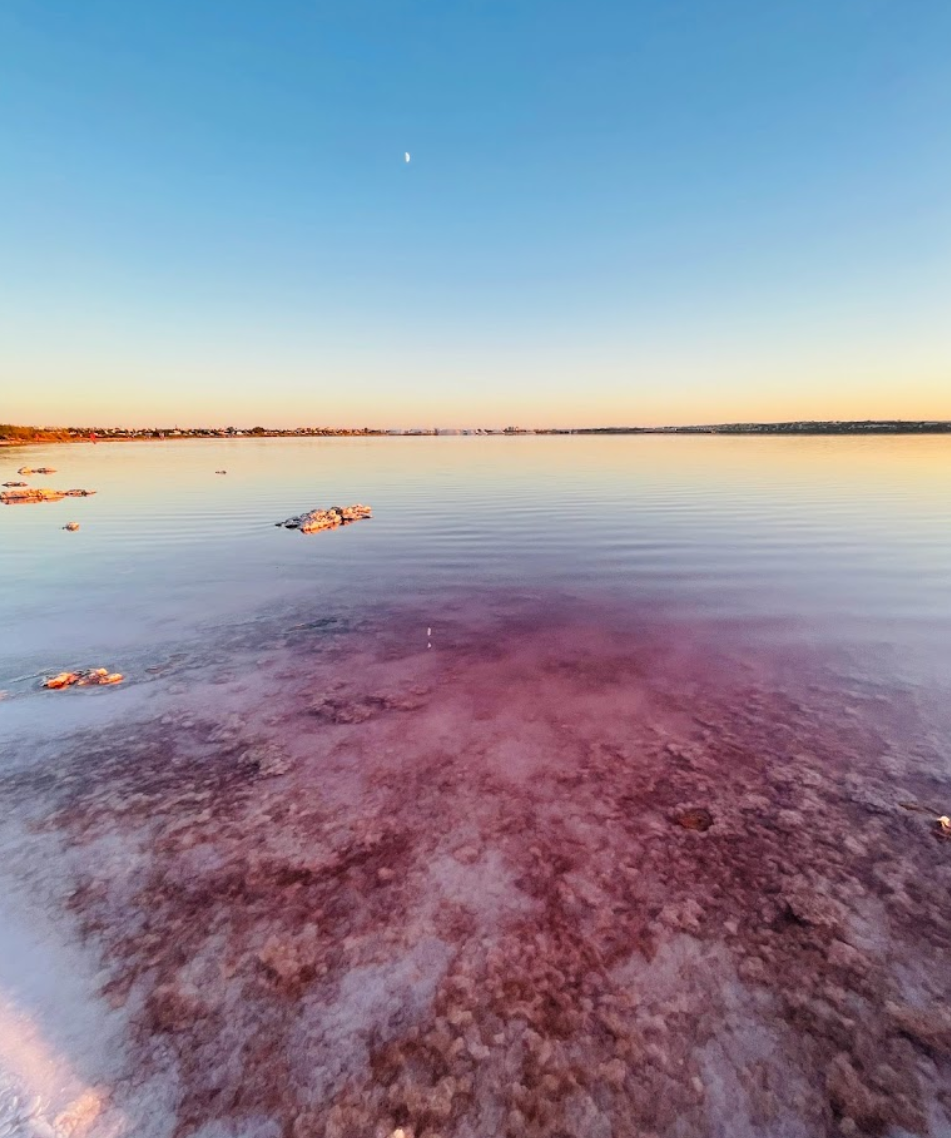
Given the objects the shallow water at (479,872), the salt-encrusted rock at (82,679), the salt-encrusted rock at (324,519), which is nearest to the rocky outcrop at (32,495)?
the salt-encrusted rock at (324,519)

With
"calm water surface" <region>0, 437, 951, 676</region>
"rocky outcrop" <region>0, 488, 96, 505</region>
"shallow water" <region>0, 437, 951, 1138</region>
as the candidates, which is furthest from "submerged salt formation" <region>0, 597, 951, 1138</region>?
"rocky outcrop" <region>0, 488, 96, 505</region>

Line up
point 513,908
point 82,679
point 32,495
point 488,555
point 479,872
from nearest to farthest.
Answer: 1. point 513,908
2. point 479,872
3. point 82,679
4. point 488,555
5. point 32,495

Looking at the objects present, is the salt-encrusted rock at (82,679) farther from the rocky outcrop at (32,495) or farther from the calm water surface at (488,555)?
the rocky outcrop at (32,495)

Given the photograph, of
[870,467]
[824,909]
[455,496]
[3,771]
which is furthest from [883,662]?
[870,467]

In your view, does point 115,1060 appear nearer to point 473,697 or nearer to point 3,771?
point 3,771

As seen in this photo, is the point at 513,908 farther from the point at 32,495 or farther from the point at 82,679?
the point at 32,495

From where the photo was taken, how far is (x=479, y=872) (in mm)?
3758

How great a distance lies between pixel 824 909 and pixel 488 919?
7.30 ft

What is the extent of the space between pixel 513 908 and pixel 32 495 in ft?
108

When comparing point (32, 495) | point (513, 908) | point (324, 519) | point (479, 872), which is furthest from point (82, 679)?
point (32, 495)

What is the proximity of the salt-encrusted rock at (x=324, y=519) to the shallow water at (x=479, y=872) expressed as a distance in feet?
27.4

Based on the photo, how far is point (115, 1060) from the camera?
2.60 metres

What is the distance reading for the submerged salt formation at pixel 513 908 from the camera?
247 cm

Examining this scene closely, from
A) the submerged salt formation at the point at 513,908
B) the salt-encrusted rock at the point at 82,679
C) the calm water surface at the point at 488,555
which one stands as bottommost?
the calm water surface at the point at 488,555
